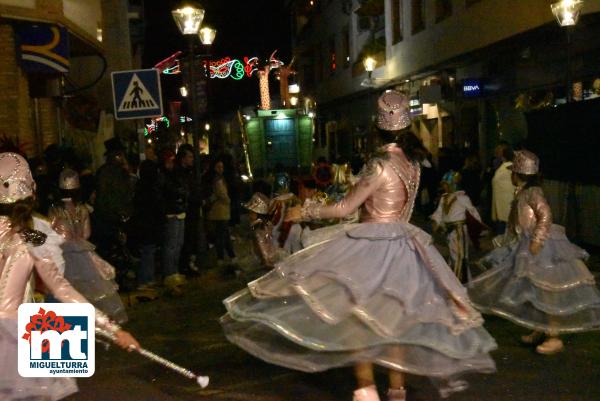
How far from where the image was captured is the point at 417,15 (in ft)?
91.2

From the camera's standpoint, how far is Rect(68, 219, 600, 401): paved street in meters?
6.65

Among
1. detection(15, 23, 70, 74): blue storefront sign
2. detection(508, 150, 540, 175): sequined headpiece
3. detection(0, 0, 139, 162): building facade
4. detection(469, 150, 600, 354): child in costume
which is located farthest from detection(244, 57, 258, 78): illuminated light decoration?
detection(469, 150, 600, 354): child in costume

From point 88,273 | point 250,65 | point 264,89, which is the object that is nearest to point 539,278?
point 88,273

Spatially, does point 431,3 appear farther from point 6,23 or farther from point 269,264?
point 269,264

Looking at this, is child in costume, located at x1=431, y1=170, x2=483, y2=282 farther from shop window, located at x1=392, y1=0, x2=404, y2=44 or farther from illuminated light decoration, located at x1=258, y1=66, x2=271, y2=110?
illuminated light decoration, located at x1=258, y1=66, x2=271, y2=110

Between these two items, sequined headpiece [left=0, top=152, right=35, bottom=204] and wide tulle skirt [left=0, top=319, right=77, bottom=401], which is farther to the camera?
sequined headpiece [left=0, top=152, right=35, bottom=204]

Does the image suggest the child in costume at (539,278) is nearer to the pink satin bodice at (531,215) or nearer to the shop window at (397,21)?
the pink satin bodice at (531,215)

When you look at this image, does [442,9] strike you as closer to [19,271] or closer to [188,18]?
[188,18]

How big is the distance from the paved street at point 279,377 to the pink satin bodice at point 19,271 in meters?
2.57

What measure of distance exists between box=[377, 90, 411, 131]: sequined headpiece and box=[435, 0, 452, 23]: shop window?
62.5ft

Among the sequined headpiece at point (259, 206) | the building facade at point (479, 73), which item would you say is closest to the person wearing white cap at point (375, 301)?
the sequined headpiece at point (259, 206)

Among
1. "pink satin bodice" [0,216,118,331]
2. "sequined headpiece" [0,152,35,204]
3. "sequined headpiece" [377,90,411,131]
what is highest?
"sequined headpiece" [377,90,411,131]

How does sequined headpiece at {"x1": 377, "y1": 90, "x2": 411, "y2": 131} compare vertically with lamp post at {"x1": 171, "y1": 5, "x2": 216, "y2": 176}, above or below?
below

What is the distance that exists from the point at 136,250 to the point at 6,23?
3819 millimetres
